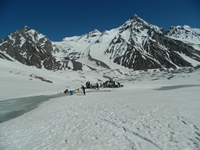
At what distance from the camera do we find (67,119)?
11.6m

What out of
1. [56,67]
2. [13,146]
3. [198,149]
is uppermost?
[56,67]

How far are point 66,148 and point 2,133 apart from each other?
588cm

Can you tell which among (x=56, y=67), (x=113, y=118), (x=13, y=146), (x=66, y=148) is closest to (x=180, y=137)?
(x=113, y=118)

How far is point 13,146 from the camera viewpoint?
25.7ft

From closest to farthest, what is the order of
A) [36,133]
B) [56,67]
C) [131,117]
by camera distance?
[36,133] < [131,117] < [56,67]

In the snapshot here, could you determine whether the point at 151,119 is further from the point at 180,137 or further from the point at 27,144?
the point at 27,144

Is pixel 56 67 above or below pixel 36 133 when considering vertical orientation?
above

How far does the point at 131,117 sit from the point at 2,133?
9396 mm

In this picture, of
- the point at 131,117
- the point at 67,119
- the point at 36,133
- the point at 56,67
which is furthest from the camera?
the point at 56,67

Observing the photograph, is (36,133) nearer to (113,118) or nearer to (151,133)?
(113,118)

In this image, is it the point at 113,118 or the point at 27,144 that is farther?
the point at 113,118

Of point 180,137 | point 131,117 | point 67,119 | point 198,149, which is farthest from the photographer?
point 67,119

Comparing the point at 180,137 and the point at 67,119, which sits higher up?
the point at 67,119

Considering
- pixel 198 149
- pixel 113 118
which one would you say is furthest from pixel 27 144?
pixel 198 149
